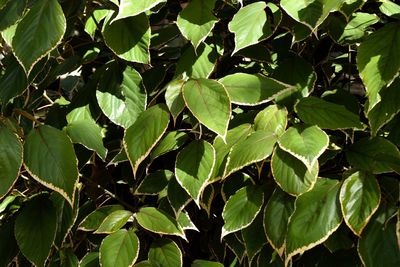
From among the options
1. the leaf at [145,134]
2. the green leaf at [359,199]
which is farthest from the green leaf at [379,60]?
the leaf at [145,134]

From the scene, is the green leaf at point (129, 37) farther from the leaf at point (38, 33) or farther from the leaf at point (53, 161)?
the leaf at point (53, 161)

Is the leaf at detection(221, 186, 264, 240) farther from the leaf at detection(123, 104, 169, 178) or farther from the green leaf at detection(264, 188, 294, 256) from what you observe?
the leaf at detection(123, 104, 169, 178)

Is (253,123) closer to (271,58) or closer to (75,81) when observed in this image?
(271,58)

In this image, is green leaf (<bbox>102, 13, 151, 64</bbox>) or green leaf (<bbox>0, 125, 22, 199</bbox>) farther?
green leaf (<bbox>102, 13, 151, 64</bbox>)

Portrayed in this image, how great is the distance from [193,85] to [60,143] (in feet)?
0.91

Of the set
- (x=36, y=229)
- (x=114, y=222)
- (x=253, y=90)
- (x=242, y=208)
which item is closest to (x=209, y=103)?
(x=253, y=90)

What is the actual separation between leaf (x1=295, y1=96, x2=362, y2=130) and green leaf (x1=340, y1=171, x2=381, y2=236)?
0.34 ft

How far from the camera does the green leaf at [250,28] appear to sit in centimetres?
115

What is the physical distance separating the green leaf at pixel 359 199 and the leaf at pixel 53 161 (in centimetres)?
50

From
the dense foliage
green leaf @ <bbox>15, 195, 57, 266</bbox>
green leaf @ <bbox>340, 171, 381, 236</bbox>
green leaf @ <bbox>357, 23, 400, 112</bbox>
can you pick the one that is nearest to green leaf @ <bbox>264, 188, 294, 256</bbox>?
the dense foliage

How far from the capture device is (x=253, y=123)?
119cm

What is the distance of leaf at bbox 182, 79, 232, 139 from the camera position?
104cm

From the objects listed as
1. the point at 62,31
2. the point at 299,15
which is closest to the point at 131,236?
the point at 62,31

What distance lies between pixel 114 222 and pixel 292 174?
403mm
